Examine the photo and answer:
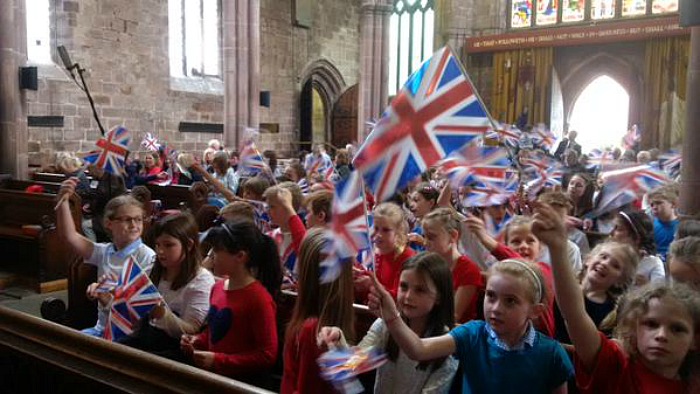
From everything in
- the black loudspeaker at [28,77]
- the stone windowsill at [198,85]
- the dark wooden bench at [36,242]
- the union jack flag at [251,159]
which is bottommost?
the dark wooden bench at [36,242]

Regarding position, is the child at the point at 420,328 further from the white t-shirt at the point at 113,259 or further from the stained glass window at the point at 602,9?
the stained glass window at the point at 602,9

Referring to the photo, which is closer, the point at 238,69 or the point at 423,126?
the point at 423,126

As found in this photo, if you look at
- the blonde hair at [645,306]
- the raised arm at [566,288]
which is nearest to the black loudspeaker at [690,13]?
the blonde hair at [645,306]

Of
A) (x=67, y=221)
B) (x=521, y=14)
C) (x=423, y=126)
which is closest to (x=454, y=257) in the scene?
(x=423, y=126)

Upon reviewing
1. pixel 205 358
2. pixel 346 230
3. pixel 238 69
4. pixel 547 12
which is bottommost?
pixel 205 358

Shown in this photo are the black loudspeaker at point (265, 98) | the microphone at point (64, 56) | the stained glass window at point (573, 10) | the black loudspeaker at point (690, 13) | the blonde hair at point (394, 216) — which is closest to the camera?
the blonde hair at point (394, 216)

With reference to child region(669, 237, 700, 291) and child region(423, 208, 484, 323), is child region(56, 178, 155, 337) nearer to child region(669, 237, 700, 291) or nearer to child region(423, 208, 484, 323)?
child region(423, 208, 484, 323)

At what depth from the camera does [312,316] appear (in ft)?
7.18

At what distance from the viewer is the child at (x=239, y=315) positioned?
2469 mm

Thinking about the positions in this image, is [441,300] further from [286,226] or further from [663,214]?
[663,214]

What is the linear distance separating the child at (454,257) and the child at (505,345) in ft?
2.82

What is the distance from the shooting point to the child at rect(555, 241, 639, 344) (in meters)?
2.60

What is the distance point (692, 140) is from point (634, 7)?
34.6ft

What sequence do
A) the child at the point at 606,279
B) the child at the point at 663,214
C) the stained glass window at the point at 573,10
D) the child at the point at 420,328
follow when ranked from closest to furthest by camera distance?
the child at the point at 420,328 < the child at the point at 606,279 < the child at the point at 663,214 < the stained glass window at the point at 573,10
